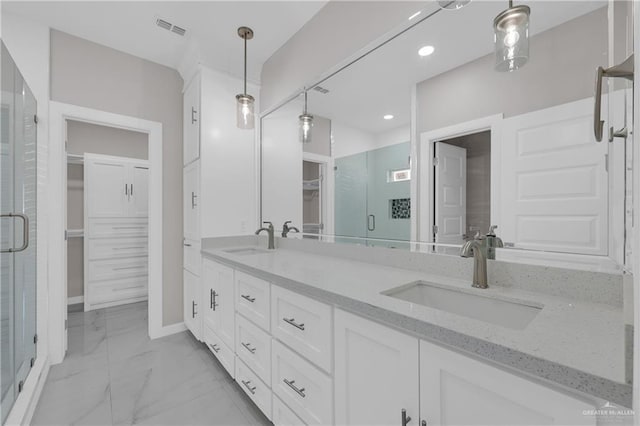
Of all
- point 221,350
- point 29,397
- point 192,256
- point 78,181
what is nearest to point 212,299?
point 221,350

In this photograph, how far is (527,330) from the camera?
685 millimetres

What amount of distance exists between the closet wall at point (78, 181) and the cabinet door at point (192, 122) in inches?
68.8

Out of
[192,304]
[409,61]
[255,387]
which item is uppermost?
[409,61]

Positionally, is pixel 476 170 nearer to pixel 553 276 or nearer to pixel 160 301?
pixel 553 276

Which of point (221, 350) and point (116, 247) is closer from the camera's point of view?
point (221, 350)

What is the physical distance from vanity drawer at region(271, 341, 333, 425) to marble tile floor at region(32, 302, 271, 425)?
0.50 metres

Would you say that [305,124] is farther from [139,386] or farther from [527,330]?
[139,386]

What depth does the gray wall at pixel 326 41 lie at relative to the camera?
1.60m

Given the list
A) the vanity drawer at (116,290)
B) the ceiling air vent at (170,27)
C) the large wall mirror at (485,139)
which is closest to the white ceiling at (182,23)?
the ceiling air vent at (170,27)

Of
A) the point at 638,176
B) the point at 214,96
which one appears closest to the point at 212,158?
the point at 214,96

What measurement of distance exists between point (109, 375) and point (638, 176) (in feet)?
9.55

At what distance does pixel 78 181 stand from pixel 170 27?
2.75 metres

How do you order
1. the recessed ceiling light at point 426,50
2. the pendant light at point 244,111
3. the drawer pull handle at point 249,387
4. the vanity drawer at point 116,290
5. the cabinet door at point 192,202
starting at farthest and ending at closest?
1. the vanity drawer at point 116,290
2. the cabinet door at point 192,202
3. the pendant light at point 244,111
4. the drawer pull handle at point 249,387
5. the recessed ceiling light at point 426,50

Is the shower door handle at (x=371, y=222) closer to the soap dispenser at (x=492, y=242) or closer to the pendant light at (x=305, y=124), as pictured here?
the soap dispenser at (x=492, y=242)
